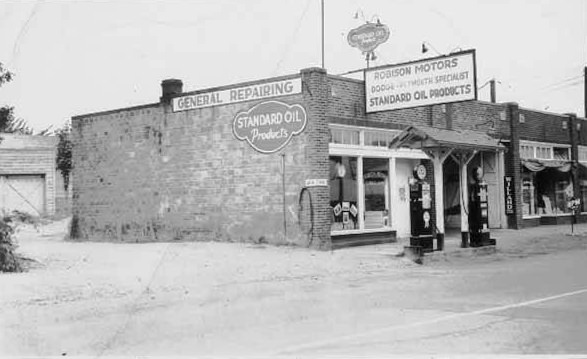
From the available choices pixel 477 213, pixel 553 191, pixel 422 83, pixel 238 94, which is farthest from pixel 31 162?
pixel 553 191

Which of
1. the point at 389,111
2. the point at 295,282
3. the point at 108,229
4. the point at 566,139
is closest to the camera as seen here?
the point at 295,282

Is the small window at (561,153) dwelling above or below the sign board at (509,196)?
above

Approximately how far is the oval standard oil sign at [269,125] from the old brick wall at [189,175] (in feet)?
0.59

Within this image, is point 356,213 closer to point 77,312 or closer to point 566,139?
point 77,312

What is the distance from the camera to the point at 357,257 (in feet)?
55.3

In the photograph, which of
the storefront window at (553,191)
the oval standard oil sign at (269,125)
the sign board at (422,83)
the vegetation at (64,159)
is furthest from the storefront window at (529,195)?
the vegetation at (64,159)

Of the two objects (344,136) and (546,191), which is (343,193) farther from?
(546,191)

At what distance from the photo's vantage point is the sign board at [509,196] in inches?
1062

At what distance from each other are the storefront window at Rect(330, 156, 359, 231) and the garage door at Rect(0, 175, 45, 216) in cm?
1759

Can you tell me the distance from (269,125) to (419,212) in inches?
191

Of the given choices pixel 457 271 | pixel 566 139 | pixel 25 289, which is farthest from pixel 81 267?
pixel 566 139

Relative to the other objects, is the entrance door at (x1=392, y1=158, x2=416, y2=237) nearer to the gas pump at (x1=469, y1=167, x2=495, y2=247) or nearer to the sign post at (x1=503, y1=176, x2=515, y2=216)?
the gas pump at (x1=469, y1=167, x2=495, y2=247)

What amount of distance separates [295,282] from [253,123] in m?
7.60

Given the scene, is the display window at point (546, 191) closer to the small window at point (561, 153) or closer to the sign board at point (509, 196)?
the small window at point (561, 153)
